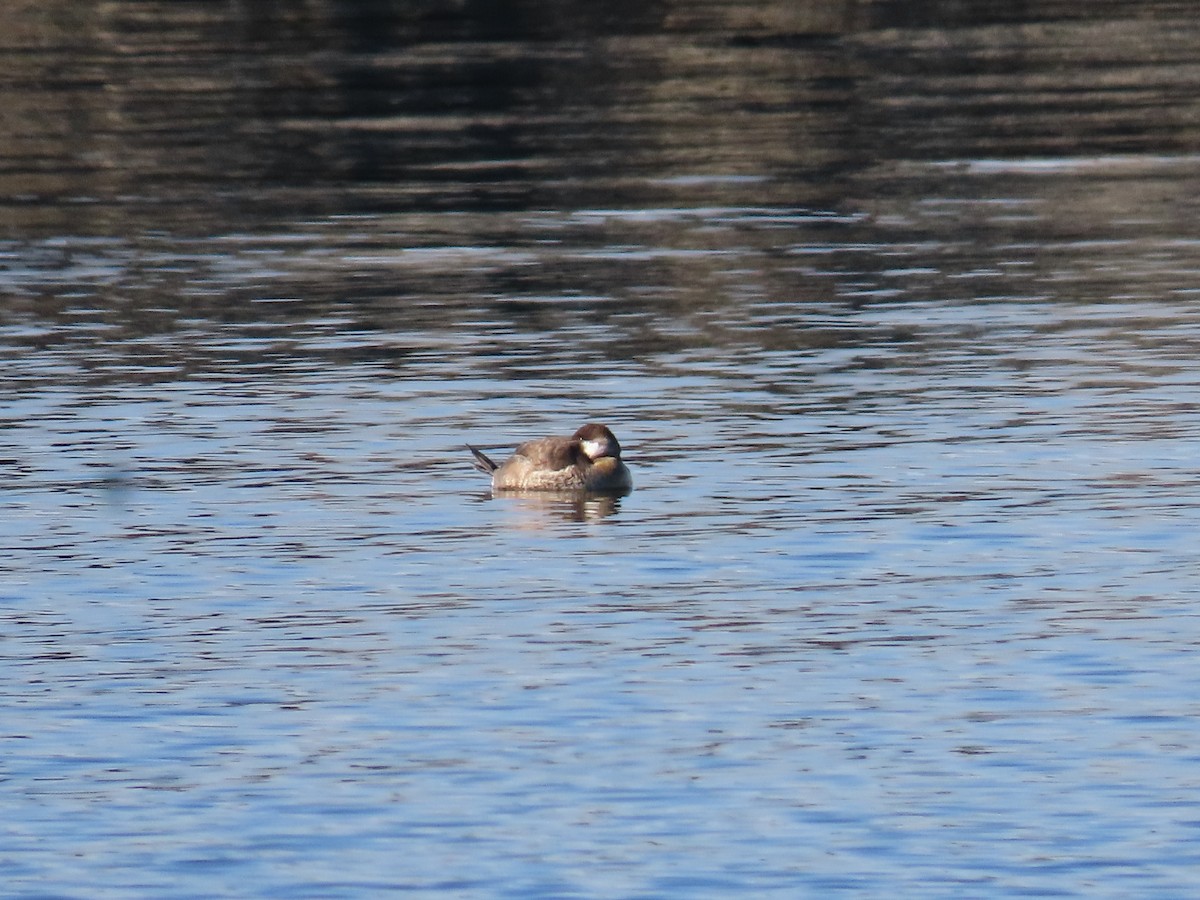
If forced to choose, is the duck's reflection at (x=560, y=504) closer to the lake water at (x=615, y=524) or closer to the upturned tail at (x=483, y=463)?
the lake water at (x=615, y=524)

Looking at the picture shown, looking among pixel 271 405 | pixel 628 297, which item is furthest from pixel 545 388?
pixel 628 297

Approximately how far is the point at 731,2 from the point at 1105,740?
190 ft

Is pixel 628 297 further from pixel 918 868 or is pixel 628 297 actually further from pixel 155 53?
pixel 155 53

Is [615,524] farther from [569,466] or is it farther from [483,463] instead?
[483,463]

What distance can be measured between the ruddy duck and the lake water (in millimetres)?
175

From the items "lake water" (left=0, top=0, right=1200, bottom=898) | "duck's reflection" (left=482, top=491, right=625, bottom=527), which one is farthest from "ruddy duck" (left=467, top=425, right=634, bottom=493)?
"lake water" (left=0, top=0, right=1200, bottom=898)

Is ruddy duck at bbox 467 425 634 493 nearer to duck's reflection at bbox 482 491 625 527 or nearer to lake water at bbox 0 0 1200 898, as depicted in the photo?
duck's reflection at bbox 482 491 625 527

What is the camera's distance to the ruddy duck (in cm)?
1991

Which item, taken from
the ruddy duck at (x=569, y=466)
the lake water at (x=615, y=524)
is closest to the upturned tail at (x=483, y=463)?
the ruddy duck at (x=569, y=466)

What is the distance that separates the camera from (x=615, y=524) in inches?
758

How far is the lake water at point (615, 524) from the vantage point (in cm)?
1284

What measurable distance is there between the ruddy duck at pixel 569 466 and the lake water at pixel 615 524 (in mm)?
175

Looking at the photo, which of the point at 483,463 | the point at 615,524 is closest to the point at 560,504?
the point at 483,463

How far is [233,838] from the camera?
41.9 feet
